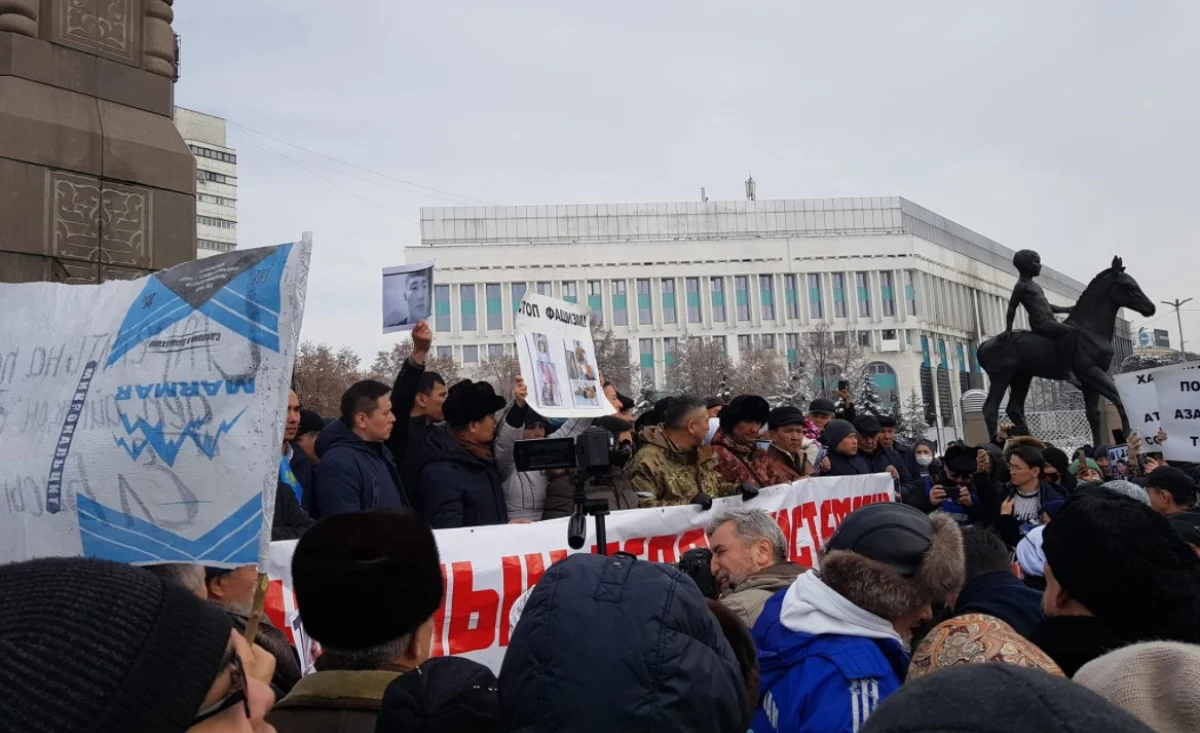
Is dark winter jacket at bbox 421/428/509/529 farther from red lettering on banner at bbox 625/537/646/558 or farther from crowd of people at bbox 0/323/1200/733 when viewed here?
red lettering on banner at bbox 625/537/646/558

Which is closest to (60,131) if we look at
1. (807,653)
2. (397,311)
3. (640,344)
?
(397,311)

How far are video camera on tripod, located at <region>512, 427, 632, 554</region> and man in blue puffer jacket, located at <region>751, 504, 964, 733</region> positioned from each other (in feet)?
3.83

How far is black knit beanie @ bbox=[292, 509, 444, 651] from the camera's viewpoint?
2.07m

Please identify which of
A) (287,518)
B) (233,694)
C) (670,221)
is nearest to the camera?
(233,694)

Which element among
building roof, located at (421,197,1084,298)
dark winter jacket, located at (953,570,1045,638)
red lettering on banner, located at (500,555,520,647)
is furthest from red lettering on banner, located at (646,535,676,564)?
building roof, located at (421,197,1084,298)

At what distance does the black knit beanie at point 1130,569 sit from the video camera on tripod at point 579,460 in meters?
1.70

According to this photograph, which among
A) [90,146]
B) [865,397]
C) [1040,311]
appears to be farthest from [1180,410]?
[865,397]

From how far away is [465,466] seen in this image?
526 cm

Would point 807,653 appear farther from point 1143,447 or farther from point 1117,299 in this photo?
point 1117,299

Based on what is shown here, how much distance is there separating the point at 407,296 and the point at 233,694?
383 centimetres

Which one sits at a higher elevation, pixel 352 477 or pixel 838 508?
pixel 352 477

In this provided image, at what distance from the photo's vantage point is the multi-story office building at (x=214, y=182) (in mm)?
71562

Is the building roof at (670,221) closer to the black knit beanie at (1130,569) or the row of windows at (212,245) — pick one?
the row of windows at (212,245)

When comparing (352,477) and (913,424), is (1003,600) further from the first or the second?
(913,424)
